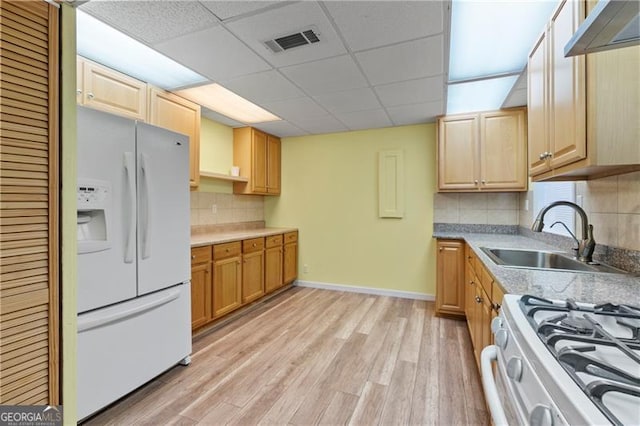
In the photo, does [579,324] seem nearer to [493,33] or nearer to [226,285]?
[493,33]

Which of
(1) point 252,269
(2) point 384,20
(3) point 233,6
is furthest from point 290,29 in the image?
(1) point 252,269

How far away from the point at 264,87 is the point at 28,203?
196 centimetres

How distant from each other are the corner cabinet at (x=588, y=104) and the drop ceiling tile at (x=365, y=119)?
1.92 m

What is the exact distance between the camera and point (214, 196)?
3.70 meters

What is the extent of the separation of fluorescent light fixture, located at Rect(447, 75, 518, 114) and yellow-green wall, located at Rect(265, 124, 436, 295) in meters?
0.55

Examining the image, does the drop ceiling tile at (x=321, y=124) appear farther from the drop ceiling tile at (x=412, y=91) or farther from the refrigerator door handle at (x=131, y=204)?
the refrigerator door handle at (x=131, y=204)

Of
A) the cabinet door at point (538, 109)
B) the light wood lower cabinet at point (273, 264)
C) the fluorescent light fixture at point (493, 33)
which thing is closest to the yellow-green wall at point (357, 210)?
the light wood lower cabinet at point (273, 264)

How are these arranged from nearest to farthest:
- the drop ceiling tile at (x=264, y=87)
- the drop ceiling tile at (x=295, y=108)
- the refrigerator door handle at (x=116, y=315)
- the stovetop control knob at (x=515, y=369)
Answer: the stovetop control knob at (x=515, y=369) < the refrigerator door handle at (x=116, y=315) < the drop ceiling tile at (x=264, y=87) < the drop ceiling tile at (x=295, y=108)

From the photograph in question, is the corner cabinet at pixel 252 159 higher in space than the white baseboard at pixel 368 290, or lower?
higher

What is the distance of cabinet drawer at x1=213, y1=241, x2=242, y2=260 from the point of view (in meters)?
2.86

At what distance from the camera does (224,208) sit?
3.88m

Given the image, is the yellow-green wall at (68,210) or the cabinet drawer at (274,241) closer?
the yellow-green wall at (68,210)

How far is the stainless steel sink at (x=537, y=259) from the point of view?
70.1 inches

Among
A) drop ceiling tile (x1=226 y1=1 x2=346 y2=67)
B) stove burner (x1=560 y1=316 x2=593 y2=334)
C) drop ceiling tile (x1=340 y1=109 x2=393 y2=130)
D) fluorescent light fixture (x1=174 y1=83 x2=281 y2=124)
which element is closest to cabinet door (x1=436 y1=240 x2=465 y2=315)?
drop ceiling tile (x1=340 y1=109 x2=393 y2=130)
